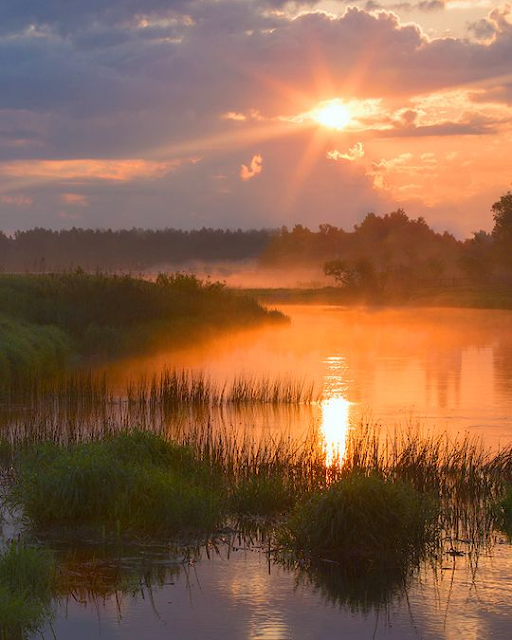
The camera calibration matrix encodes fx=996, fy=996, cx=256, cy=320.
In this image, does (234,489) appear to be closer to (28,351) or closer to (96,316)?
(28,351)

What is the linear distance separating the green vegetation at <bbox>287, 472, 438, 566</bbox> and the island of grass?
1876 centimetres

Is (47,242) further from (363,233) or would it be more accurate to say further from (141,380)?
(141,380)

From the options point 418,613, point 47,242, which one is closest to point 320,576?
point 418,613

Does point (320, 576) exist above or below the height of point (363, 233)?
below

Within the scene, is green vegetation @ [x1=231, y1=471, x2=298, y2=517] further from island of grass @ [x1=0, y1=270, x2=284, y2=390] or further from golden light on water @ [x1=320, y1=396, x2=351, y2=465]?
island of grass @ [x1=0, y1=270, x2=284, y2=390]

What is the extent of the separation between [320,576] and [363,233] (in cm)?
13613

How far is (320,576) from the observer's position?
468 inches

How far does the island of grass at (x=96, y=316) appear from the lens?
34.0 metres

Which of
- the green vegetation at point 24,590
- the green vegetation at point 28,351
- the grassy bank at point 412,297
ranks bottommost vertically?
the green vegetation at point 24,590

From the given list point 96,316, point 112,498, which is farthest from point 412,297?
point 112,498

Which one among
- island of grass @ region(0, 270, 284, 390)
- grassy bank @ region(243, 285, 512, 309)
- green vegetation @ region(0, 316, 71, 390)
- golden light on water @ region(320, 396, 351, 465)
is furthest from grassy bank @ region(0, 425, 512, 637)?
grassy bank @ region(243, 285, 512, 309)

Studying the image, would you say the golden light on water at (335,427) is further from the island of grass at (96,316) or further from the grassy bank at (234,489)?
the island of grass at (96,316)

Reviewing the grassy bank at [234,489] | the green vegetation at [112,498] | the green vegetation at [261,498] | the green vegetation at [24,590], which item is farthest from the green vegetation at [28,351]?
the green vegetation at [24,590]

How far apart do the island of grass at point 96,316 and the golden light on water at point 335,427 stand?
941 centimetres
